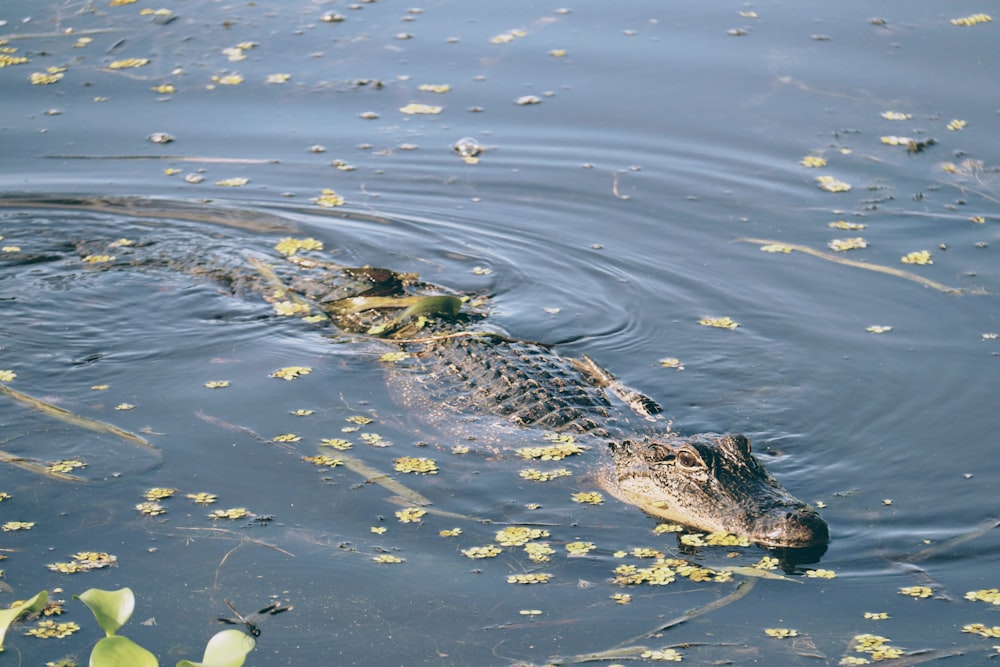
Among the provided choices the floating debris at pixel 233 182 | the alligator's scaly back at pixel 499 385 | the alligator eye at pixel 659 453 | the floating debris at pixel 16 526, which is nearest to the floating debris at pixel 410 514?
the alligator's scaly back at pixel 499 385

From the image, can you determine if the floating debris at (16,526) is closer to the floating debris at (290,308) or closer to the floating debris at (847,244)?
the floating debris at (290,308)

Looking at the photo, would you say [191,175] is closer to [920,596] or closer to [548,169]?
[548,169]

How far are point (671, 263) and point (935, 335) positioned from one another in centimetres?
181

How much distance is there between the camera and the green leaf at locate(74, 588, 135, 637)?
2936mm

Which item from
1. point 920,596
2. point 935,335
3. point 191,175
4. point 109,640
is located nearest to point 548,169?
point 191,175

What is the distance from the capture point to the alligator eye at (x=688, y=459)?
542 centimetres

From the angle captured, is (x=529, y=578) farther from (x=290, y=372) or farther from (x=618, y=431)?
(x=290, y=372)

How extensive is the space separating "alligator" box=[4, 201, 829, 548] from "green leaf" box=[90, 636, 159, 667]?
9.59ft

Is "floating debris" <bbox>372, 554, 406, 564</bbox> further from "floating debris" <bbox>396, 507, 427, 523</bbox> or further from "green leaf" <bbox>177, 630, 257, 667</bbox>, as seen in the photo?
"green leaf" <bbox>177, 630, 257, 667</bbox>

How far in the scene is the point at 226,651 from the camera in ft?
9.46

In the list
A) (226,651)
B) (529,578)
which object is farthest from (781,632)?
(226,651)

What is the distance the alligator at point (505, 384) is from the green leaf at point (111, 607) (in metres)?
2.92

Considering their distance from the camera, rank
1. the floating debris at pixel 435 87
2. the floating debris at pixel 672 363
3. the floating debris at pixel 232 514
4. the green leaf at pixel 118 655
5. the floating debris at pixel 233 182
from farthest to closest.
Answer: the floating debris at pixel 435 87, the floating debris at pixel 233 182, the floating debris at pixel 672 363, the floating debris at pixel 232 514, the green leaf at pixel 118 655

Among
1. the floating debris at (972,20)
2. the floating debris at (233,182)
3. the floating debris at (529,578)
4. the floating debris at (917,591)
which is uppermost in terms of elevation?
the floating debris at (972,20)
